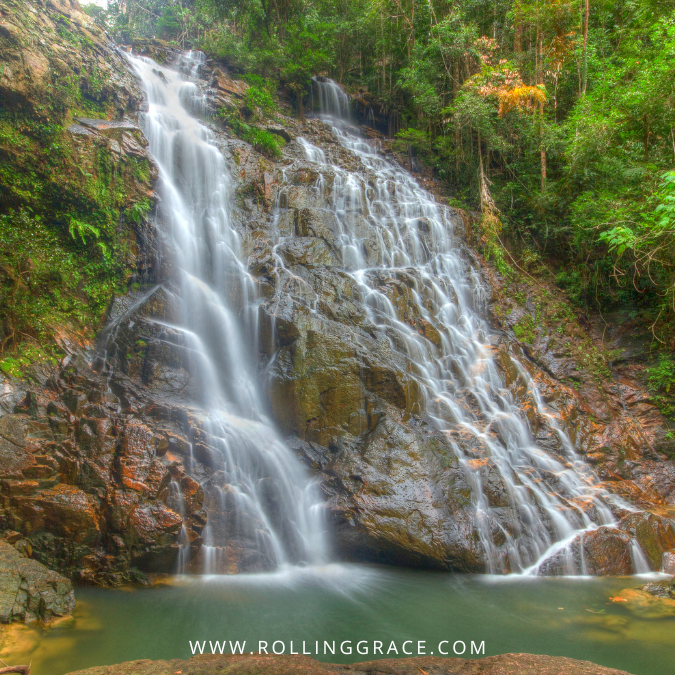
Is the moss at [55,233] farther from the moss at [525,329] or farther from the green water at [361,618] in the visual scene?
the moss at [525,329]

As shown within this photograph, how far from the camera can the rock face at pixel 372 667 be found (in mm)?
3373

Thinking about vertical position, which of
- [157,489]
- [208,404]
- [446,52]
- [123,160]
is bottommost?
[157,489]

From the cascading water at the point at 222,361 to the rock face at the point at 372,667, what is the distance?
9.90 ft

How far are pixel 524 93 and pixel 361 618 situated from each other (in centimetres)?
1677

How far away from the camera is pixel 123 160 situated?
10.8m

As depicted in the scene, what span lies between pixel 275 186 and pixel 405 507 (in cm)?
1046

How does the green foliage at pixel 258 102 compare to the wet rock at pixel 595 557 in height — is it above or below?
above

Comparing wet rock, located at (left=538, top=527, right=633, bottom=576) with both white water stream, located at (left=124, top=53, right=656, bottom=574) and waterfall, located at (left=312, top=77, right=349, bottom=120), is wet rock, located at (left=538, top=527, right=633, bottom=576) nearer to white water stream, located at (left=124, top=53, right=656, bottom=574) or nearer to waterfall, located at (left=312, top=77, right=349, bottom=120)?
white water stream, located at (left=124, top=53, right=656, bottom=574)

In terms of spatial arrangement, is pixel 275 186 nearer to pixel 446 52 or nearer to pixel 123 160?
pixel 123 160

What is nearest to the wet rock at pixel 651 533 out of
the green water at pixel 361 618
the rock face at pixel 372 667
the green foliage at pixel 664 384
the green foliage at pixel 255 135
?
the green water at pixel 361 618

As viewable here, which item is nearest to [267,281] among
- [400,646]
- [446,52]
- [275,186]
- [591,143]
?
[275,186]

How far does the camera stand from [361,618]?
213 inches

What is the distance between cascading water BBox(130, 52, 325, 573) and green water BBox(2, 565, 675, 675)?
677 millimetres

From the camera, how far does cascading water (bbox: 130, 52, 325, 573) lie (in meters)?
6.99
